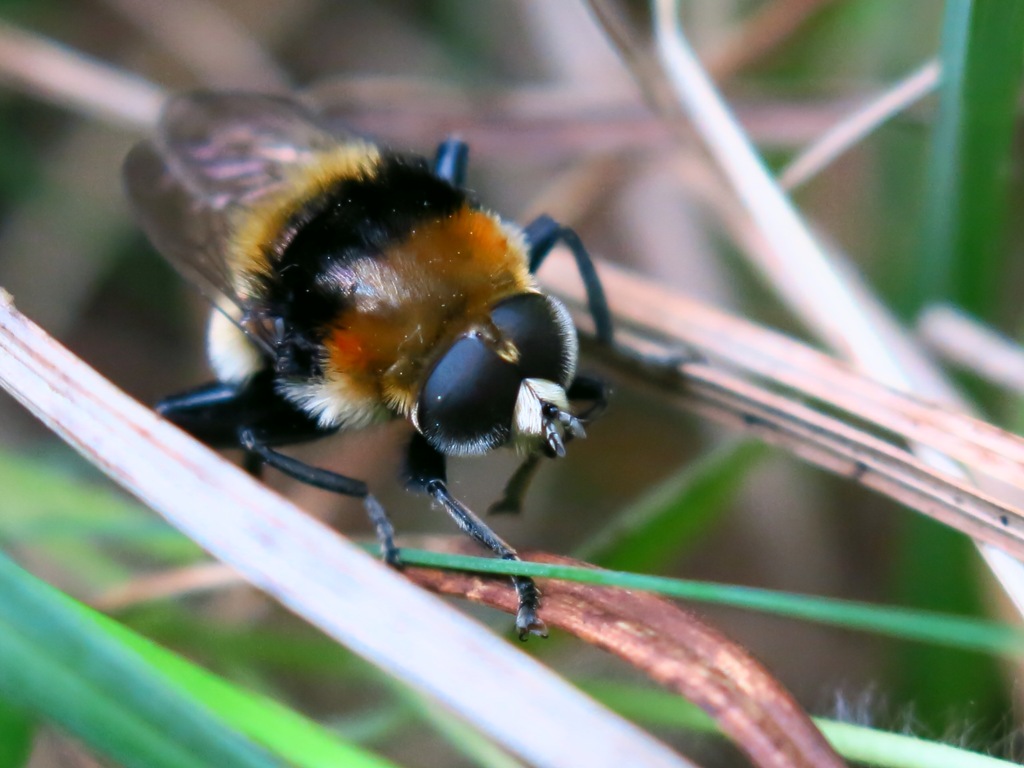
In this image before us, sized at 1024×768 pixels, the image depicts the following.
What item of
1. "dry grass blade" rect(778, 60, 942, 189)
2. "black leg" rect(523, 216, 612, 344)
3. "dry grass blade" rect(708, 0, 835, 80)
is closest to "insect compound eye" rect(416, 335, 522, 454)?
"black leg" rect(523, 216, 612, 344)

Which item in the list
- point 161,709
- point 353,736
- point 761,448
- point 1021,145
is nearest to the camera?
point 161,709

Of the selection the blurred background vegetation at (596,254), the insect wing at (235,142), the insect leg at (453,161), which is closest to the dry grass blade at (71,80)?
the blurred background vegetation at (596,254)

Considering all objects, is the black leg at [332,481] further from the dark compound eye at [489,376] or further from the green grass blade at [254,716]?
the green grass blade at [254,716]

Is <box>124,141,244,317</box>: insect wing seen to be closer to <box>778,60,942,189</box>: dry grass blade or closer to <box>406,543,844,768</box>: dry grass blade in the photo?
<box>406,543,844,768</box>: dry grass blade

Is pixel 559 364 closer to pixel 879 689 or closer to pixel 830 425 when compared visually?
pixel 830 425

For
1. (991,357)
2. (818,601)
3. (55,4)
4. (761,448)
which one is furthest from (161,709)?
(55,4)

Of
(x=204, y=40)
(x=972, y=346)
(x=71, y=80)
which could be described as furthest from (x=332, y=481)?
(x=204, y=40)

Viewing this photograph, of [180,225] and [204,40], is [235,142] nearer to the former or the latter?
[180,225]
